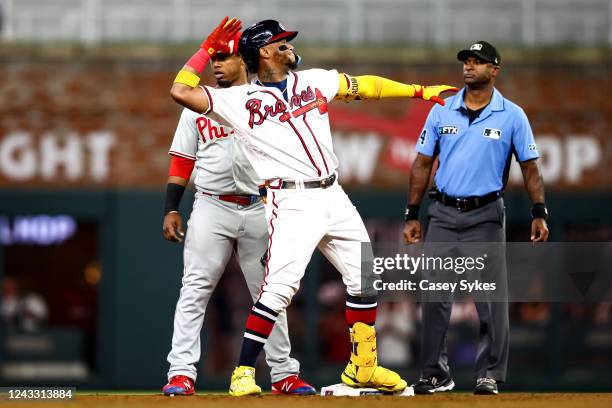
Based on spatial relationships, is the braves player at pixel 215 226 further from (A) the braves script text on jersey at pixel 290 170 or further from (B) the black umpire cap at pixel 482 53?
(B) the black umpire cap at pixel 482 53

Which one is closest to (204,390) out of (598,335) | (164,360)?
(164,360)

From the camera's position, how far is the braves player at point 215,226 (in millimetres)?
8078

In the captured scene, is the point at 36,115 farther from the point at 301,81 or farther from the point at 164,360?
the point at 301,81

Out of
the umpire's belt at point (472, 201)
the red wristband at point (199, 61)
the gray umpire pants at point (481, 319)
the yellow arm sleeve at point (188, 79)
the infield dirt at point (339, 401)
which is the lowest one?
the infield dirt at point (339, 401)

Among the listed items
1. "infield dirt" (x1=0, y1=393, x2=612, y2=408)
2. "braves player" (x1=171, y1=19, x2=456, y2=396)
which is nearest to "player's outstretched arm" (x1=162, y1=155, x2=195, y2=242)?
"braves player" (x1=171, y1=19, x2=456, y2=396)

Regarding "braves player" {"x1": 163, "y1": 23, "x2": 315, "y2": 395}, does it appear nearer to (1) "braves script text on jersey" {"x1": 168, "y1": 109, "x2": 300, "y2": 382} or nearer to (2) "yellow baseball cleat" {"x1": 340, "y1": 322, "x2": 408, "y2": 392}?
(1) "braves script text on jersey" {"x1": 168, "y1": 109, "x2": 300, "y2": 382}

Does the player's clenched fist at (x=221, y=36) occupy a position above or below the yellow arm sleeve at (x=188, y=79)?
above

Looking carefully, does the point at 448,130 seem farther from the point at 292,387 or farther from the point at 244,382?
the point at 244,382

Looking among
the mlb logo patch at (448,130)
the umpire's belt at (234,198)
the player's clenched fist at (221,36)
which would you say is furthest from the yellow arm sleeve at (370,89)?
the umpire's belt at (234,198)

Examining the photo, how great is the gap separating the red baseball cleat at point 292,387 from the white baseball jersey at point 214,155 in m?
1.29

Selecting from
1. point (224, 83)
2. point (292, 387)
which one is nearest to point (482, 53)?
point (224, 83)

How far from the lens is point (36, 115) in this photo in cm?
1608

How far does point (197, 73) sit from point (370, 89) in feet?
3.75

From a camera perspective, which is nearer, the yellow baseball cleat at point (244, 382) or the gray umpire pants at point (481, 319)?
the yellow baseball cleat at point (244, 382)
